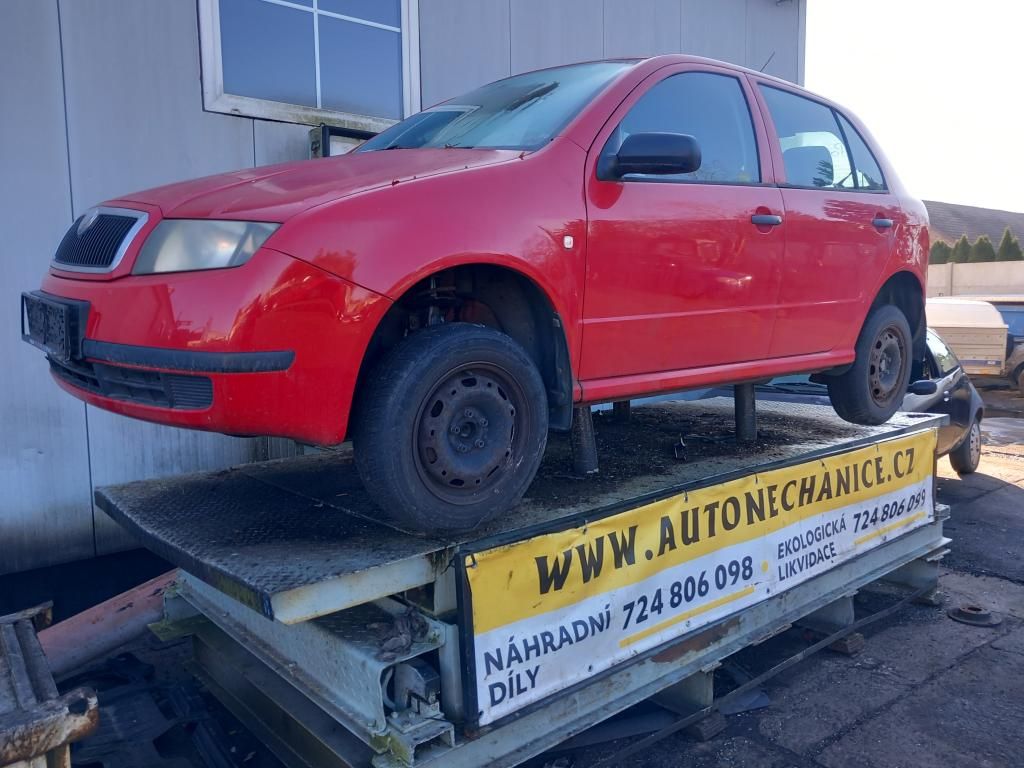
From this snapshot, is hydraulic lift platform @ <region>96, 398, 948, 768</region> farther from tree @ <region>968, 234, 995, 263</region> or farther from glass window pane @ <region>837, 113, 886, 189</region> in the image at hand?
tree @ <region>968, 234, 995, 263</region>

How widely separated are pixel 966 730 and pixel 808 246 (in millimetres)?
2135

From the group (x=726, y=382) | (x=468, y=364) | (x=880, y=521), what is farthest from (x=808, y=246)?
(x=468, y=364)

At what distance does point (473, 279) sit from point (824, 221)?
181 centimetres

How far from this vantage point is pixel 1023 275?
2892 centimetres

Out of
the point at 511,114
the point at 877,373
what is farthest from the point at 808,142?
the point at 511,114

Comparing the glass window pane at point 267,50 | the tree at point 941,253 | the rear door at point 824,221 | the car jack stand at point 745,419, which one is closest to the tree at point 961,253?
the tree at point 941,253

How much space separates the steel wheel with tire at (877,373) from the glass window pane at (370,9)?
382cm

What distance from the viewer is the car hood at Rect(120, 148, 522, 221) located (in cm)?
217

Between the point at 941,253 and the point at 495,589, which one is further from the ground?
the point at 941,253

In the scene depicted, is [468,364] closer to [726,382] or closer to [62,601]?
[726,382]

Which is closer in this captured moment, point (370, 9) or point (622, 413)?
point (622, 413)

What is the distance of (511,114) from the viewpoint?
300cm

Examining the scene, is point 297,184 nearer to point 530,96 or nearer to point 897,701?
point 530,96

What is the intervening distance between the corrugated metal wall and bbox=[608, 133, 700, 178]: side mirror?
126 inches
